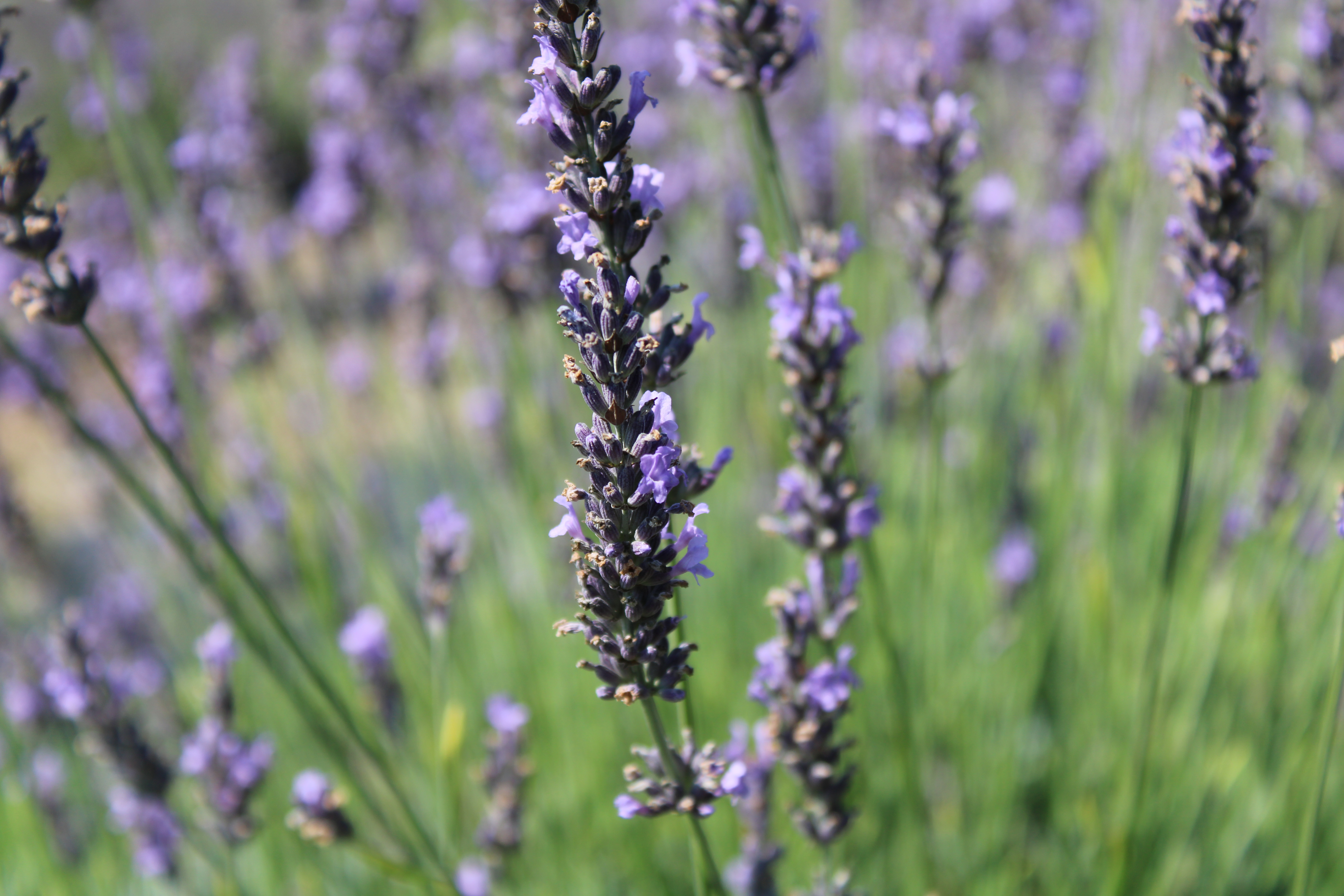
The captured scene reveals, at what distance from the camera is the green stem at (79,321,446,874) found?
1618 mm

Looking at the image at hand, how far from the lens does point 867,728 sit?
2750mm

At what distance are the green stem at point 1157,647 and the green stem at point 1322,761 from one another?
278 mm

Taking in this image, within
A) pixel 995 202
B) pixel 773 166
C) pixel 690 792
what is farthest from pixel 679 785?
pixel 995 202

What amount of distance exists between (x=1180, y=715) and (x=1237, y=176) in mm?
1828

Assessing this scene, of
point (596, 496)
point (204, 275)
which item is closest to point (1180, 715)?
point (596, 496)

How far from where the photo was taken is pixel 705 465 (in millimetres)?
3881

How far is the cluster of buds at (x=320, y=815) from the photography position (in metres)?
1.89

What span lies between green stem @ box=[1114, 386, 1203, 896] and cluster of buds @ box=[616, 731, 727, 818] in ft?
3.41

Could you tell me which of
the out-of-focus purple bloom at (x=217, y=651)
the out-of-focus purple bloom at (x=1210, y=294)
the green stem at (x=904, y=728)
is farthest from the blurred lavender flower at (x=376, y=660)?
the out-of-focus purple bloom at (x=1210, y=294)

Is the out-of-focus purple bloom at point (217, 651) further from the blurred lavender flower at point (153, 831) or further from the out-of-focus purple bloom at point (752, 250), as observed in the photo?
the out-of-focus purple bloom at point (752, 250)

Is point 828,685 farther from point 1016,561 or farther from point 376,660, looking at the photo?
point 1016,561

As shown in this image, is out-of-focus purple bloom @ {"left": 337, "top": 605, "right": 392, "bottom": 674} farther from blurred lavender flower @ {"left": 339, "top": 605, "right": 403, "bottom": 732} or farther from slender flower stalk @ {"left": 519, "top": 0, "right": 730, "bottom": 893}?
slender flower stalk @ {"left": 519, "top": 0, "right": 730, "bottom": 893}

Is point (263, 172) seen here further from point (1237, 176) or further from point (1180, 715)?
point (1180, 715)

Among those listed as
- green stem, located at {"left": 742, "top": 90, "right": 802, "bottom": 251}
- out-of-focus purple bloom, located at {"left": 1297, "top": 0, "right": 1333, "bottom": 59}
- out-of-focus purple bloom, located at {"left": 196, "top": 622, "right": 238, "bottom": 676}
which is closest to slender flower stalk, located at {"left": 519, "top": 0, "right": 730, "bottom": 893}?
green stem, located at {"left": 742, "top": 90, "right": 802, "bottom": 251}
